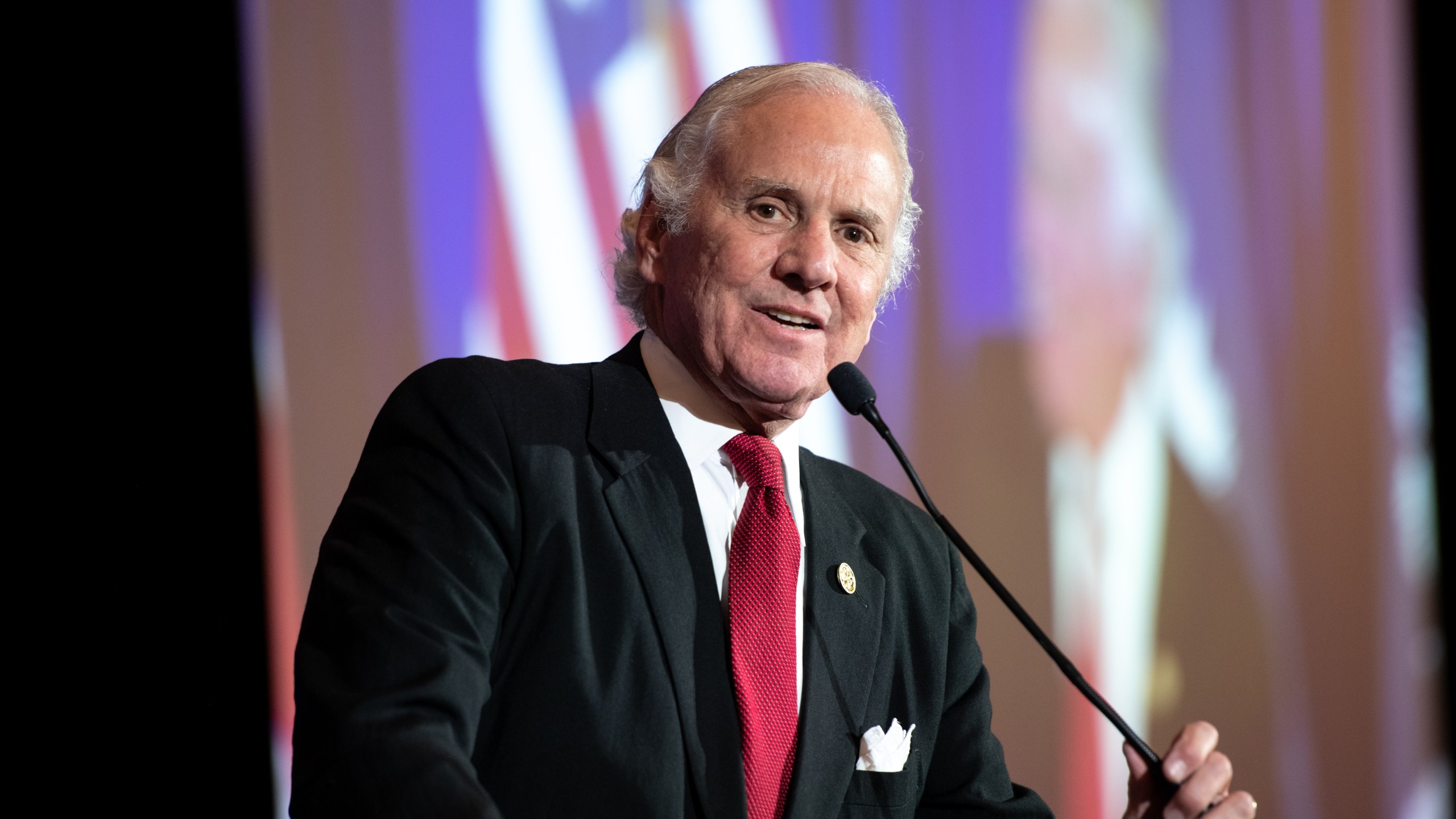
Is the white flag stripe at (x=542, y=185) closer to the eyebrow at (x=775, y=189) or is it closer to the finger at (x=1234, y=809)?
the eyebrow at (x=775, y=189)

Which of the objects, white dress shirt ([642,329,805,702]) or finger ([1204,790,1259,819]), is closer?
finger ([1204,790,1259,819])

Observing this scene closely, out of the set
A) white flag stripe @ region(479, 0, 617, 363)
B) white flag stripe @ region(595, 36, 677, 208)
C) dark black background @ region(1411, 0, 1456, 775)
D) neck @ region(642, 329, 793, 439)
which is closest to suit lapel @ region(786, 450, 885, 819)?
neck @ region(642, 329, 793, 439)

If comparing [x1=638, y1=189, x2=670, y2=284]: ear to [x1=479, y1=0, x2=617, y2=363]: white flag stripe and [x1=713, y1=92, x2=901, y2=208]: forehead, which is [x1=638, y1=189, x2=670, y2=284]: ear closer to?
[x1=713, y1=92, x2=901, y2=208]: forehead

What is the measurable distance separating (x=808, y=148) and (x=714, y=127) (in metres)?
0.14

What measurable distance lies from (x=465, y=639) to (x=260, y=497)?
117 cm

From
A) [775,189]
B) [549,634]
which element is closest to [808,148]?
[775,189]

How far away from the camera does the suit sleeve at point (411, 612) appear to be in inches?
41.9

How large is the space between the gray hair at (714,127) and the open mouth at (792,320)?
0.56ft

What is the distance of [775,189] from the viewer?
1.61 m

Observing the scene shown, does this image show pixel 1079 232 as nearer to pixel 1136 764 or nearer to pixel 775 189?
pixel 775 189

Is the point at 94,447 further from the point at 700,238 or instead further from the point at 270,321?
the point at 700,238

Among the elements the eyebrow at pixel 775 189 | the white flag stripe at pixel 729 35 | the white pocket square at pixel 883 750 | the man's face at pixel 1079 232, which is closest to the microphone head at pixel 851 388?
the eyebrow at pixel 775 189

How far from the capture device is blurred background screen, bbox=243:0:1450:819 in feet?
7.68

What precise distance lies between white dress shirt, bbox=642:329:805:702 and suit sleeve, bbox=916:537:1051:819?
1.00 ft
